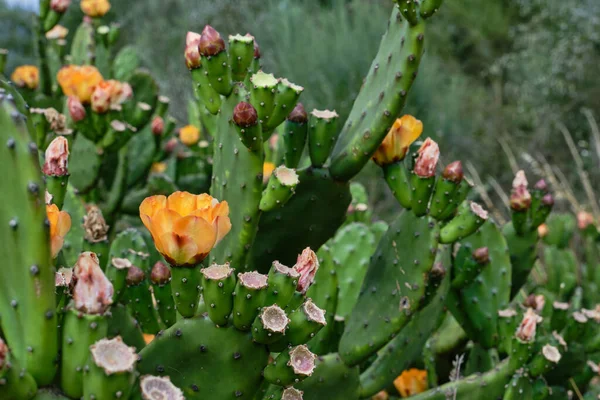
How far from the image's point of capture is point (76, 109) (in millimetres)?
1874

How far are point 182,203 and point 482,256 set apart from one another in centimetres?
93

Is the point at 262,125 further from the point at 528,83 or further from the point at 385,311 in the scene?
the point at 528,83

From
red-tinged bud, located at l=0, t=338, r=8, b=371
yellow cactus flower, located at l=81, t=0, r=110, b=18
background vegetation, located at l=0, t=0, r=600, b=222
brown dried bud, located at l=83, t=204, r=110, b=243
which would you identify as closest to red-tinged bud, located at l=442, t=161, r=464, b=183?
brown dried bud, located at l=83, t=204, r=110, b=243

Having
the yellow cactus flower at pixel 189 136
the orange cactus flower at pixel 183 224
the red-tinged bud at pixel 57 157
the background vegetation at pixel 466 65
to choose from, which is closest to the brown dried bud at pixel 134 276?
the red-tinged bud at pixel 57 157

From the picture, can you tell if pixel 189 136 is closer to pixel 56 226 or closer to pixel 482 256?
pixel 482 256

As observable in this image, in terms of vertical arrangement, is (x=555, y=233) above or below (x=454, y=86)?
above

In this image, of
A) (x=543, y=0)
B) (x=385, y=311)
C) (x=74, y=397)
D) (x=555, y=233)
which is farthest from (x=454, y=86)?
(x=74, y=397)

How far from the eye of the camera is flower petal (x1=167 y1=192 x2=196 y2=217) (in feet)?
2.94

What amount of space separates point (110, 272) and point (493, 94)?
9.09m

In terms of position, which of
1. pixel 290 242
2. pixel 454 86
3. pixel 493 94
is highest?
pixel 290 242

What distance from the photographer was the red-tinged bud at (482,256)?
1.59 meters

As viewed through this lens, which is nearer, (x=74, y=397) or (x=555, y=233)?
(x=74, y=397)

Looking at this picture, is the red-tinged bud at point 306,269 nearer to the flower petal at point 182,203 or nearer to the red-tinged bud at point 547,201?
the flower petal at point 182,203

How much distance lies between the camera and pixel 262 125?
1.20 metres
